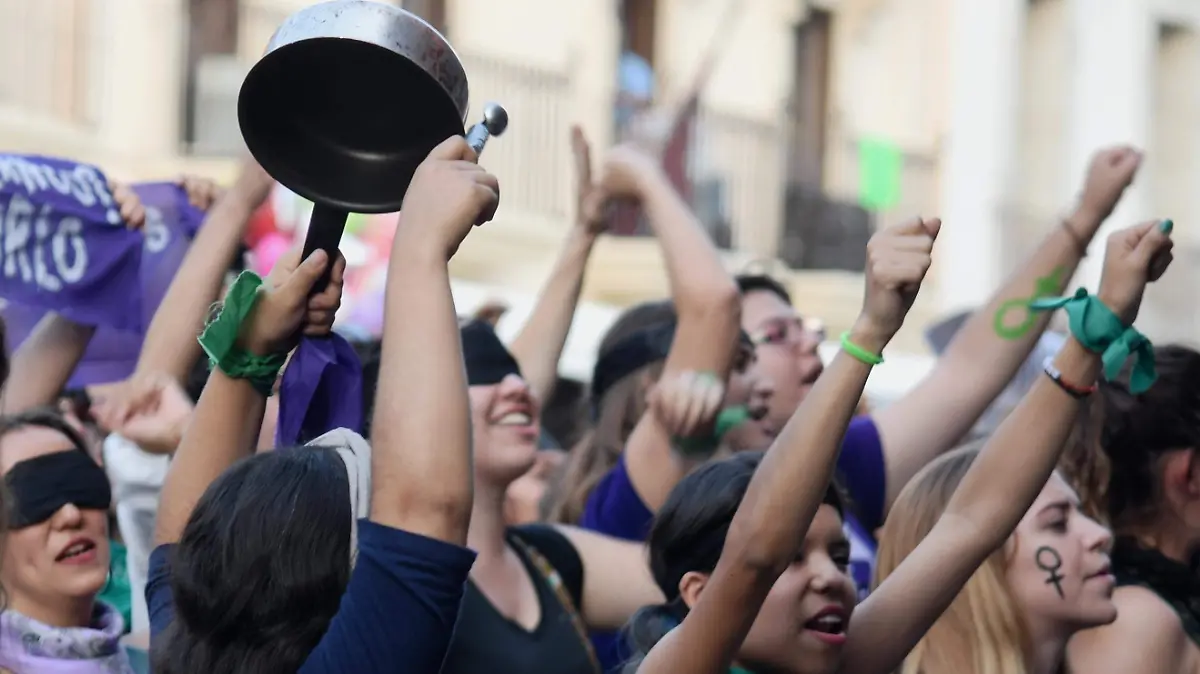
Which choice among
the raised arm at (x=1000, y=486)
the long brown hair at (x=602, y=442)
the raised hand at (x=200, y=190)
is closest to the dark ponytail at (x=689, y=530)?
the raised arm at (x=1000, y=486)

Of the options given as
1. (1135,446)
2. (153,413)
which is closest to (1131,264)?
(1135,446)

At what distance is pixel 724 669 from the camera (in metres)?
2.67

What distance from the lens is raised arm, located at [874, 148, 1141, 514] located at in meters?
3.80

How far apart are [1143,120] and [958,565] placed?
17181mm

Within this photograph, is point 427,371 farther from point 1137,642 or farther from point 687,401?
point 1137,642

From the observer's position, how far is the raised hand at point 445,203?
2.45 metres

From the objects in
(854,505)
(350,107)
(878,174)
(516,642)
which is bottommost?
(878,174)

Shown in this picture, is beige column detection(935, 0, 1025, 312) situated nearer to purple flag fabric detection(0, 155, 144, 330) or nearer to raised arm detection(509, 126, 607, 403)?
raised arm detection(509, 126, 607, 403)

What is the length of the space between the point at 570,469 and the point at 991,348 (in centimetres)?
110

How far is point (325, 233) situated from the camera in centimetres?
263

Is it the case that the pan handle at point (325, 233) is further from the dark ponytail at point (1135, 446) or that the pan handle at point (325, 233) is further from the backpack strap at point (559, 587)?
the dark ponytail at point (1135, 446)

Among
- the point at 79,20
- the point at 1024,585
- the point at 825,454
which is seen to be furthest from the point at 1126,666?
the point at 79,20

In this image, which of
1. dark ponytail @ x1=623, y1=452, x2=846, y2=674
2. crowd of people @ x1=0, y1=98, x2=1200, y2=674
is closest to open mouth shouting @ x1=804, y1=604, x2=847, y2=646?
crowd of people @ x1=0, y1=98, x2=1200, y2=674

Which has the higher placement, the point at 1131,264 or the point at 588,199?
the point at 1131,264
